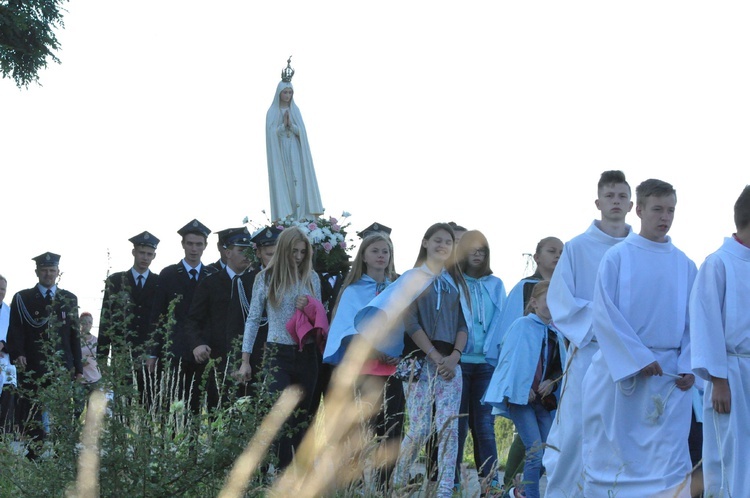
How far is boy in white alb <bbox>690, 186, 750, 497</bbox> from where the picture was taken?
609 centimetres

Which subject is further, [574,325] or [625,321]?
[574,325]

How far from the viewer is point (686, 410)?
695cm

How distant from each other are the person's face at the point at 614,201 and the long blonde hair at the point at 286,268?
2093mm

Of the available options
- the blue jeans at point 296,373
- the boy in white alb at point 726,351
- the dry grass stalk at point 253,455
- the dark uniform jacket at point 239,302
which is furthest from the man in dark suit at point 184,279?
the dry grass stalk at point 253,455

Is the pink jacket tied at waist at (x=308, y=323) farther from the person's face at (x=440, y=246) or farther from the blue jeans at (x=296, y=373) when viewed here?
the person's face at (x=440, y=246)

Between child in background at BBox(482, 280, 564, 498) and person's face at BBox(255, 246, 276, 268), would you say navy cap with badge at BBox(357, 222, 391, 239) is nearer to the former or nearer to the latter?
person's face at BBox(255, 246, 276, 268)

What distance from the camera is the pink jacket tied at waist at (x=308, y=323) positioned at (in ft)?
27.9

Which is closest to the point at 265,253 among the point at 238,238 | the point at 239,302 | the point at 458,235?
the point at 239,302

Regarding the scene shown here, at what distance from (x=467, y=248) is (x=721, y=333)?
330 centimetres

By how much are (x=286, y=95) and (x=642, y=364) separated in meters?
9.52

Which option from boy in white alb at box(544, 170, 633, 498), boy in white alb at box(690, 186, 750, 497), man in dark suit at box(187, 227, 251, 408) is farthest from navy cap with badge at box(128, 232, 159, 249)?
boy in white alb at box(690, 186, 750, 497)

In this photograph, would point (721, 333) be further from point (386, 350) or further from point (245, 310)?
point (245, 310)

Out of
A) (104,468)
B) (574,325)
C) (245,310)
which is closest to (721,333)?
(574,325)

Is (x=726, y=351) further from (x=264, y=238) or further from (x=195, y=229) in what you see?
(x=195, y=229)
